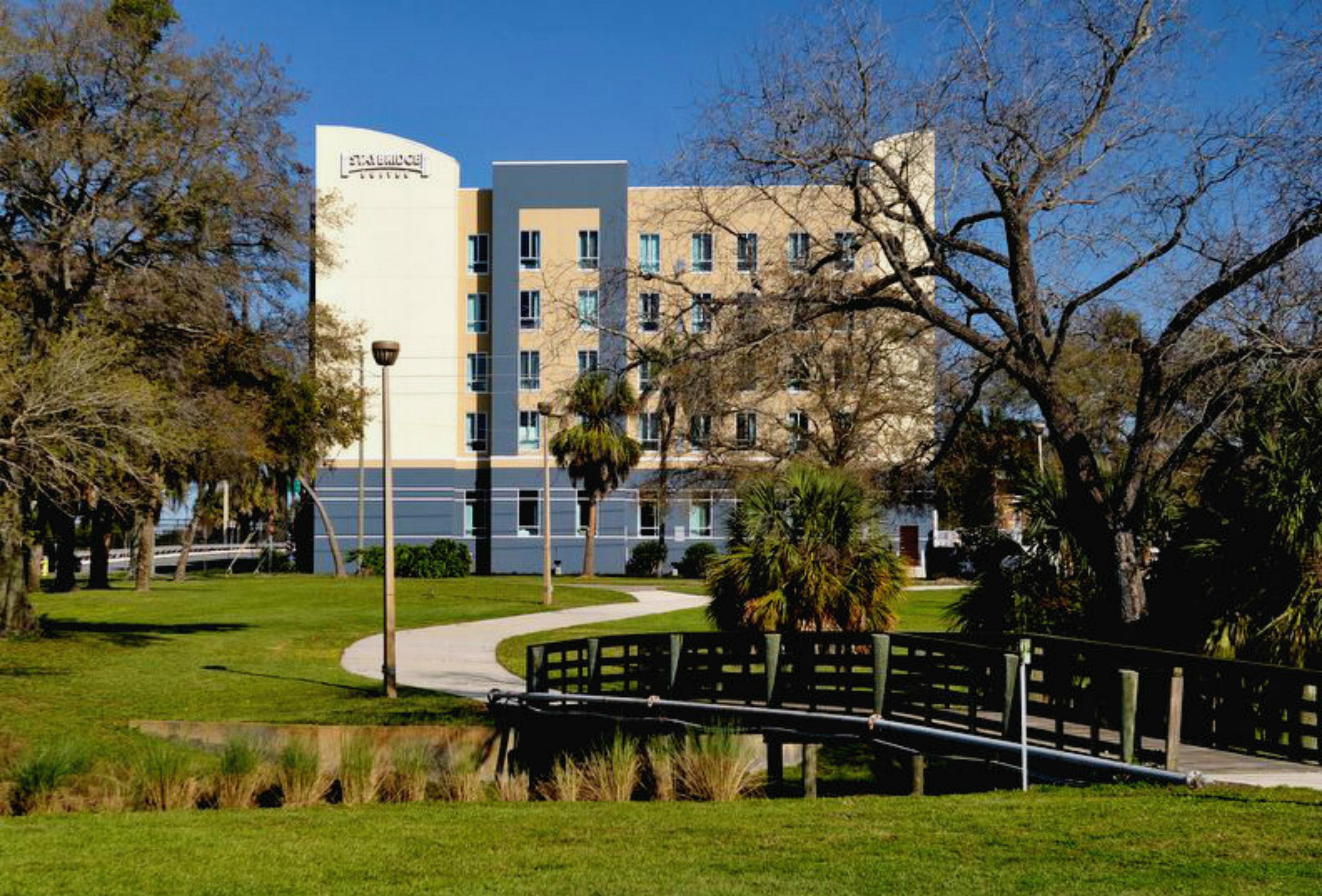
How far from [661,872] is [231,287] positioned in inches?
926

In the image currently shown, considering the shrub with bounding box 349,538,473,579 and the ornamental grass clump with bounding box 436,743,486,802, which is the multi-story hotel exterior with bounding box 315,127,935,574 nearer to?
the shrub with bounding box 349,538,473,579

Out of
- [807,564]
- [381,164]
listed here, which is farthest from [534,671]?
[381,164]

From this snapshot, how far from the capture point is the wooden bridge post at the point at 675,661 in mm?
18312

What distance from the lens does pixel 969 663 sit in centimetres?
1459

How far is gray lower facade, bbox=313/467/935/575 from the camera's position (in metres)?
66.7

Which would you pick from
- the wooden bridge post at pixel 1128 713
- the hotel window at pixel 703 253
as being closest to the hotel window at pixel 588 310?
the hotel window at pixel 703 253

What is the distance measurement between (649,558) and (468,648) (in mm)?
33699

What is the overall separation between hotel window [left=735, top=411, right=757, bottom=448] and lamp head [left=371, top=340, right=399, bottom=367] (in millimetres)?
23052

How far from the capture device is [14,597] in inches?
1224

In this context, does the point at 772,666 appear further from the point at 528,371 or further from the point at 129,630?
the point at 528,371

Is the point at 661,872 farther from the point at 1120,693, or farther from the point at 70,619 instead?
the point at 70,619

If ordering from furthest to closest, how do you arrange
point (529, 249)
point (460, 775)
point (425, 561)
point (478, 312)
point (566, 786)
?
1. point (478, 312)
2. point (529, 249)
3. point (425, 561)
4. point (460, 775)
5. point (566, 786)

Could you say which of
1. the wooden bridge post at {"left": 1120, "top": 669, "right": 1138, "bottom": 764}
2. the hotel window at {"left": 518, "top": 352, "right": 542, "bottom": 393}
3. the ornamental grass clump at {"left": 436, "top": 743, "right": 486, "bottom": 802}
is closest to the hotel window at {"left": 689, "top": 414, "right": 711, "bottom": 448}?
the hotel window at {"left": 518, "top": 352, "right": 542, "bottom": 393}

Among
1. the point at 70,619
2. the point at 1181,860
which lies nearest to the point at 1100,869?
the point at 1181,860
